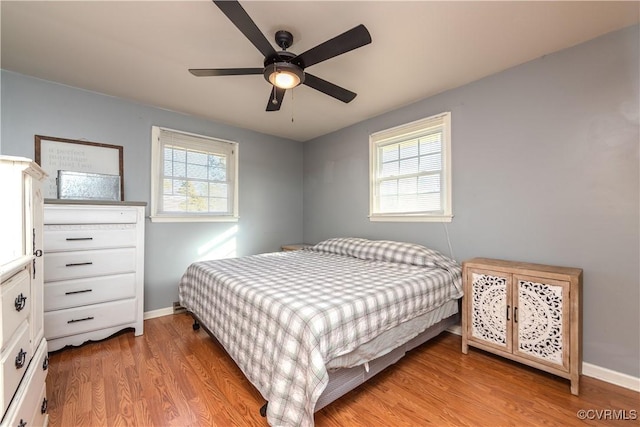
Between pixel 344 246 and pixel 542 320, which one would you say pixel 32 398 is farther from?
pixel 542 320

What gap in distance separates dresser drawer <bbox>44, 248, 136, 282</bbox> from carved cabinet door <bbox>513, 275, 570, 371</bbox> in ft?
10.8

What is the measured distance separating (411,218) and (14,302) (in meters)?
2.96

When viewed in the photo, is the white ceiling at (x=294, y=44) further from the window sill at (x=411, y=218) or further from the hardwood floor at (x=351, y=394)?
the hardwood floor at (x=351, y=394)

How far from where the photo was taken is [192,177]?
3.29 meters

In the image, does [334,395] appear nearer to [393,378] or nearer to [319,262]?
[393,378]

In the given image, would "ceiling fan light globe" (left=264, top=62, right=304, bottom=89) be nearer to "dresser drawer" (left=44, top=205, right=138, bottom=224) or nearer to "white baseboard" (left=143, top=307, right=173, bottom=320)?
"dresser drawer" (left=44, top=205, right=138, bottom=224)

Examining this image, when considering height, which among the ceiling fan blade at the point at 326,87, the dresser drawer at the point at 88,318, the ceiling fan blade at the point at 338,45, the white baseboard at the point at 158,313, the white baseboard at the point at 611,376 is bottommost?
the white baseboard at the point at 158,313

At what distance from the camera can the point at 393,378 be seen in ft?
5.95

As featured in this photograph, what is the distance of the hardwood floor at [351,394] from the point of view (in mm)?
1440

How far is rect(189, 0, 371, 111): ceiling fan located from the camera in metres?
1.33

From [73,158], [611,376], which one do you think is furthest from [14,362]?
[611,376]

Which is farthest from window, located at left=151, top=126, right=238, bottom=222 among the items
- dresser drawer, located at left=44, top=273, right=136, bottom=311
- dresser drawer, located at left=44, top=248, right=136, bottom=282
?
dresser drawer, located at left=44, top=273, right=136, bottom=311

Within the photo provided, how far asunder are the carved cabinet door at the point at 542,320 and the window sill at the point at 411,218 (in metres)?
0.88

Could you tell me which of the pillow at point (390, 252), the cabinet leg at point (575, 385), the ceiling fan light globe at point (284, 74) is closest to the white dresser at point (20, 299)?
the ceiling fan light globe at point (284, 74)
